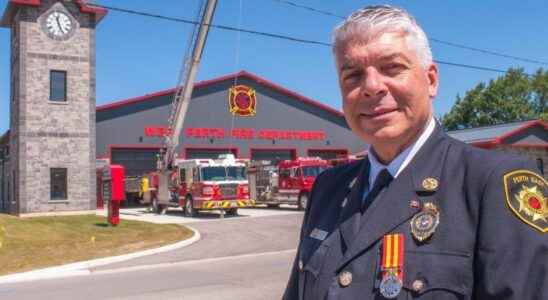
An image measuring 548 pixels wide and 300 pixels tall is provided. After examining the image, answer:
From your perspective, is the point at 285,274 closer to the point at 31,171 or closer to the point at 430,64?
the point at 430,64

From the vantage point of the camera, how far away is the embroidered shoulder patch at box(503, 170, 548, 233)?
5.09ft

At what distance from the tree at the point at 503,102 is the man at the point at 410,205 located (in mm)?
61903

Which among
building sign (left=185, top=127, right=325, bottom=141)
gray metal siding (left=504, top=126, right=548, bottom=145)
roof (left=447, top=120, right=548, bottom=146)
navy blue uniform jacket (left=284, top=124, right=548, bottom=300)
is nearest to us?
navy blue uniform jacket (left=284, top=124, right=548, bottom=300)

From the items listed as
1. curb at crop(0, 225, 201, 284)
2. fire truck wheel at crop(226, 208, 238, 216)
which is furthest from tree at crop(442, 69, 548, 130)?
curb at crop(0, 225, 201, 284)

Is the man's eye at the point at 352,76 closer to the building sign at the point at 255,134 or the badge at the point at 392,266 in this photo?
the badge at the point at 392,266

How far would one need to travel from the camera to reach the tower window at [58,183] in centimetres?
2712

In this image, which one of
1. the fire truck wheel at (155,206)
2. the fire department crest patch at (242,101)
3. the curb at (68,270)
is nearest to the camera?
the curb at (68,270)

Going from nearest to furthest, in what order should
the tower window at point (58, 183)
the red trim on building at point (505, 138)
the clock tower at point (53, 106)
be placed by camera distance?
1. the clock tower at point (53, 106)
2. the tower window at point (58, 183)
3. the red trim on building at point (505, 138)

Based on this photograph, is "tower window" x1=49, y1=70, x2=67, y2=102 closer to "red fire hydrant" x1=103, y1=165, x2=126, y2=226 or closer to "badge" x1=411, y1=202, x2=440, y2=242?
"red fire hydrant" x1=103, y1=165, x2=126, y2=226

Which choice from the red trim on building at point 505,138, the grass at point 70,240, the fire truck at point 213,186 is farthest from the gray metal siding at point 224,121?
the grass at point 70,240

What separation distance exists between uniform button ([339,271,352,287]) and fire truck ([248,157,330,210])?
950 inches

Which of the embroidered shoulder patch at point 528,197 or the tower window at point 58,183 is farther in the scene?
the tower window at point 58,183

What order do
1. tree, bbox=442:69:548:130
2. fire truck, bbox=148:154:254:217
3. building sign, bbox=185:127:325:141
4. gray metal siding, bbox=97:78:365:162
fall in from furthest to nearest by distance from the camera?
tree, bbox=442:69:548:130
building sign, bbox=185:127:325:141
gray metal siding, bbox=97:78:365:162
fire truck, bbox=148:154:254:217

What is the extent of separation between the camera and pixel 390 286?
5.49ft
